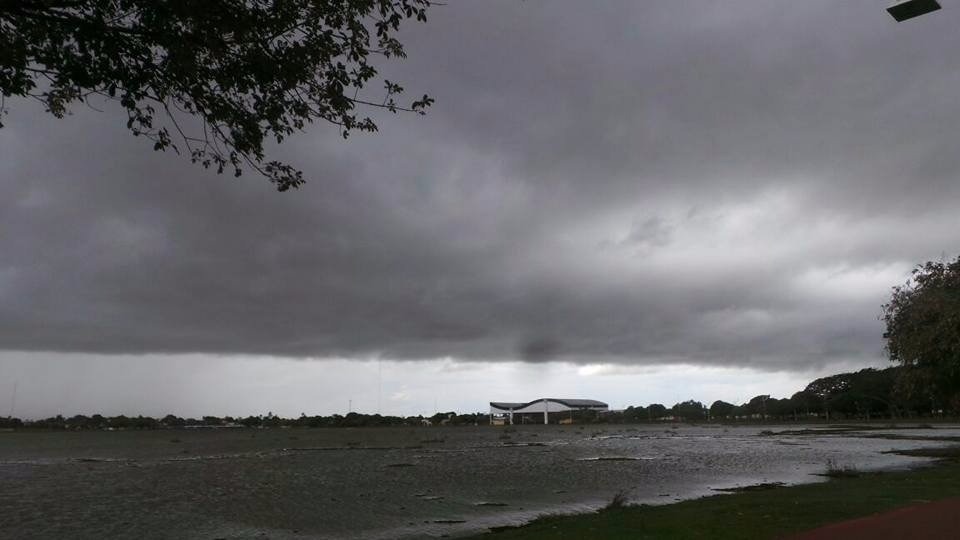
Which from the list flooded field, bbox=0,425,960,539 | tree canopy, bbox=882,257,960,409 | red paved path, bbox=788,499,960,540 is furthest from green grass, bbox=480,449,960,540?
tree canopy, bbox=882,257,960,409

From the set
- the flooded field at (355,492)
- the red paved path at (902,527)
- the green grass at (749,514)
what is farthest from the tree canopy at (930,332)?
the red paved path at (902,527)

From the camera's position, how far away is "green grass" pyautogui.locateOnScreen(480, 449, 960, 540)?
13.3 metres

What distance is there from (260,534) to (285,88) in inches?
599

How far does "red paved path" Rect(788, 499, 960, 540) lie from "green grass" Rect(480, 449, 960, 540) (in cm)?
109

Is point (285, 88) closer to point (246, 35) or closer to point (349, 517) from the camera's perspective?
point (246, 35)

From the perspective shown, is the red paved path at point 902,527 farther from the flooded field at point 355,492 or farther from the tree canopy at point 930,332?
the tree canopy at point 930,332

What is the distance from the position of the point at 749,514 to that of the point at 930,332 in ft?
75.9

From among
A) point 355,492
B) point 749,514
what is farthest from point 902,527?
point 355,492

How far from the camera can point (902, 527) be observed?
10.7 m

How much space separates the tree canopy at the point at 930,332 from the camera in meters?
32.7

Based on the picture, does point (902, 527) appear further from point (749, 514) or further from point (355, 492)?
point (355, 492)

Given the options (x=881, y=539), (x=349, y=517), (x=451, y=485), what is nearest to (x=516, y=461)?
(x=451, y=485)

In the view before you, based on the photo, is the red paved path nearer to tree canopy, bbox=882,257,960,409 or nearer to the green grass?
the green grass

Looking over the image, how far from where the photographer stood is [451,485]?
3459 centimetres
